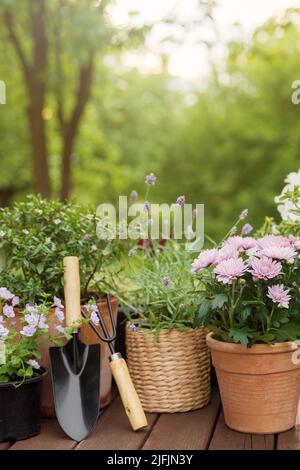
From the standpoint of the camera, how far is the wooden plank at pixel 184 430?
185 centimetres

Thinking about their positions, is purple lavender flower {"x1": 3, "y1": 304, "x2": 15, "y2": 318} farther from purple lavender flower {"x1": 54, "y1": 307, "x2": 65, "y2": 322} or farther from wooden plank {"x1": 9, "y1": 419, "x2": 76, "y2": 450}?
wooden plank {"x1": 9, "y1": 419, "x2": 76, "y2": 450}

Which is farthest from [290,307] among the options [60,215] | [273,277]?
[60,215]

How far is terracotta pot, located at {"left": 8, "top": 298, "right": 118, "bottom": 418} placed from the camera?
6.94 feet

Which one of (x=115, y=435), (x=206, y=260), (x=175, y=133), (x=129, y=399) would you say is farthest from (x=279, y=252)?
(x=175, y=133)

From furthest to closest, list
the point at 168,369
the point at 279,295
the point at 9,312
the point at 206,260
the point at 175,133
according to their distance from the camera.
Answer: the point at 175,133 < the point at 168,369 < the point at 9,312 < the point at 206,260 < the point at 279,295

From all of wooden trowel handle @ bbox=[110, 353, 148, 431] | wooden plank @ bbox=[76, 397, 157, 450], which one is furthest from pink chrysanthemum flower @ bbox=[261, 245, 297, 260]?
wooden plank @ bbox=[76, 397, 157, 450]

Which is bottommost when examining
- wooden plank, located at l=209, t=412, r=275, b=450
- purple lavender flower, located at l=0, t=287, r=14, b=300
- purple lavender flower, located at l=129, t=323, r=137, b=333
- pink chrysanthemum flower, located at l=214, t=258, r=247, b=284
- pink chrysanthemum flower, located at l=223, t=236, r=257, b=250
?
wooden plank, located at l=209, t=412, r=275, b=450

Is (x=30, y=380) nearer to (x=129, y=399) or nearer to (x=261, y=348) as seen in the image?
(x=129, y=399)

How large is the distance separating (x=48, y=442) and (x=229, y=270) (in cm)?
75

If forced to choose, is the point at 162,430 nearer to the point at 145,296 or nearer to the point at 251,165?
the point at 145,296

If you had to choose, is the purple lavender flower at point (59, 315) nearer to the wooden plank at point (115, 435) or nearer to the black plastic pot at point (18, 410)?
the black plastic pot at point (18, 410)

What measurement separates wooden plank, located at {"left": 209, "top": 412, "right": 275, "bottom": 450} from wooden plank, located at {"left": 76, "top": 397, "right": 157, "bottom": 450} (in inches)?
8.6

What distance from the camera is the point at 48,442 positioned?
1901 millimetres

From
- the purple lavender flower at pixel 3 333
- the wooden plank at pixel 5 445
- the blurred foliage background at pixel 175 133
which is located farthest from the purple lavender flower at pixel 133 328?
the blurred foliage background at pixel 175 133
